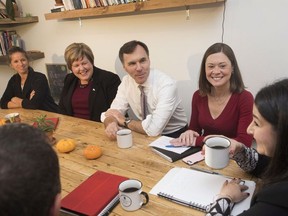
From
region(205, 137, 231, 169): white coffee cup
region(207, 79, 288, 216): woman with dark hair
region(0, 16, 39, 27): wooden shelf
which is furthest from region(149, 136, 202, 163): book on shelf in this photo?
region(0, 16, 39, 27): wooden shelf

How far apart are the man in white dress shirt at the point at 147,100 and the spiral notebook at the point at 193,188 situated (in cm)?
54

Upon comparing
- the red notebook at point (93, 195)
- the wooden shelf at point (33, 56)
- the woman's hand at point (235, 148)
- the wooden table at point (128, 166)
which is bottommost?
the wooden table at point (128, 166)

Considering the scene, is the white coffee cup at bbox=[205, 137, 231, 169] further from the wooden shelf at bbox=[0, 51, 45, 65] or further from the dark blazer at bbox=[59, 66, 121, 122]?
the wooden shelf at bbox=[0, 51, 45, 65]

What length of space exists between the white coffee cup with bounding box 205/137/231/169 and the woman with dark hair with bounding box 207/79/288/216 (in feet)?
0.65

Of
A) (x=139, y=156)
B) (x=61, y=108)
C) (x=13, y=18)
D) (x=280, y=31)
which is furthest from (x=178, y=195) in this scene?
(x=13, y=18)

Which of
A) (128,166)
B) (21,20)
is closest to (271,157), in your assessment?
(128,166)

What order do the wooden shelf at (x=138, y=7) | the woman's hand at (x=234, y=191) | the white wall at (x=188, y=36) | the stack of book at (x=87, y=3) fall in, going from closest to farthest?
the woman's hand at (x=234, y=191) < the white wall at (x=188, y=36) < the wooden shelf at (x=138, y=7) < the stack of book at (x=87, y=3)

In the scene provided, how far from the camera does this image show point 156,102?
2.02 metres

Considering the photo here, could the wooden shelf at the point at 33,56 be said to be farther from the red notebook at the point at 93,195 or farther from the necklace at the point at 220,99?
the red notebook at the point at 93,195

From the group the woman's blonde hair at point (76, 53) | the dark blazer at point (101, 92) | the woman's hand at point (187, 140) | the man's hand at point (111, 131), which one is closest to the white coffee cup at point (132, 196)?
the woman's hand at point (187, 140)

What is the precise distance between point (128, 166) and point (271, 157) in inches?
25.5

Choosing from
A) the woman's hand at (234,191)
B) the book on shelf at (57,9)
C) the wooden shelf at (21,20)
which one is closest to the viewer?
the woman's hand at (234,191)

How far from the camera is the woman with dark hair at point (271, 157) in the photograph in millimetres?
783

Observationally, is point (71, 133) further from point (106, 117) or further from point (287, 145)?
point (287, 145)
